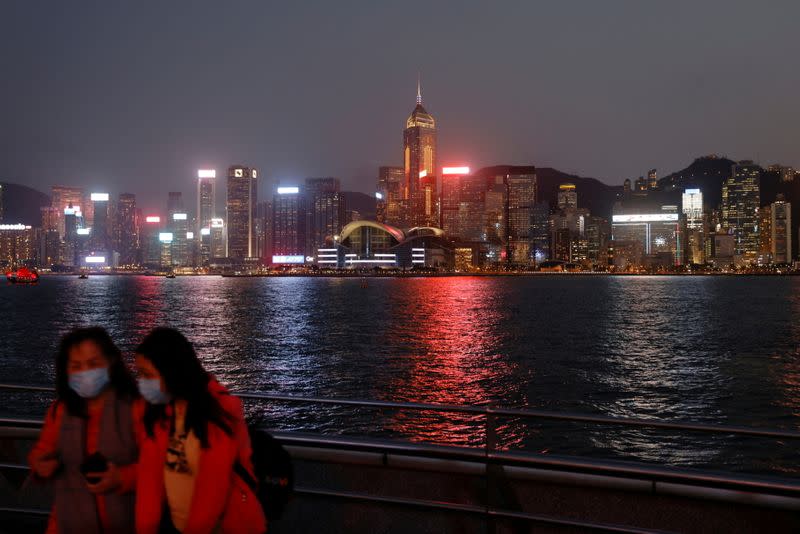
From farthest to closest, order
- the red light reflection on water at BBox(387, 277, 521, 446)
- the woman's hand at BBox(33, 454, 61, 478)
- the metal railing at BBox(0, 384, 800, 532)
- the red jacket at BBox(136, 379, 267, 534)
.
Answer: the red light reflection on water at BBox(387, 277, 521, 446)
the metal railing at BBox(0, 384, 800, 532)
the woman's hand at BBox(33, 454, 61, 478)
the red jacket at BBox(136, 379, 267, 534)

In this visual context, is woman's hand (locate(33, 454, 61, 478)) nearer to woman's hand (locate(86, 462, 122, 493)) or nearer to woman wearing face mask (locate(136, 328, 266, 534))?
woman's hand (locate(86, 462, 122, 493))

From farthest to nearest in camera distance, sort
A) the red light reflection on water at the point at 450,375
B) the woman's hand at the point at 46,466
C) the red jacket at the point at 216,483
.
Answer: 1. the red light reflection on water at the point at 450,375
2. the woman's hand at the point at 46,466
3. the red jacket at the point at 216,483

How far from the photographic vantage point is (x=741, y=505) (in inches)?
155

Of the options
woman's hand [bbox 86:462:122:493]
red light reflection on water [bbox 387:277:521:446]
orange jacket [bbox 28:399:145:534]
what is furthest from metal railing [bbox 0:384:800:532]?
red light reflection on water [bbox 387:277:521:446]

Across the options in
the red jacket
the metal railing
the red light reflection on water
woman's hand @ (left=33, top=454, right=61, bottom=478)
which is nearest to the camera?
the red jacket

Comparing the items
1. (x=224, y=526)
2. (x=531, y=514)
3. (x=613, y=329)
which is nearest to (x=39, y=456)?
(x=224, y=526)

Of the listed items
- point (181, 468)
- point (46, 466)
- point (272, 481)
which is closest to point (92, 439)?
point (46, 466)

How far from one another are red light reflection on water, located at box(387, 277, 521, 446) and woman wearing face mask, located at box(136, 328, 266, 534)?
1411 cm

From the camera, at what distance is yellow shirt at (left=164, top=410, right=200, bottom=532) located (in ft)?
9.48

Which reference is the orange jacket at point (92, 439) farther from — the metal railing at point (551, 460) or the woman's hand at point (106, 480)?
the metal railing at point (551, 460)

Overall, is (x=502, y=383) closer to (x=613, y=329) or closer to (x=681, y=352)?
(x=681, y=352)

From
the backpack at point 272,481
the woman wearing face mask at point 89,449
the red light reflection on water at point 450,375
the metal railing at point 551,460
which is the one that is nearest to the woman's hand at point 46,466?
the woman wearing face mask at point 89,449

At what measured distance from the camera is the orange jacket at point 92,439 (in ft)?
9.97

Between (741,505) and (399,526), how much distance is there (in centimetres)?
Result: 218
